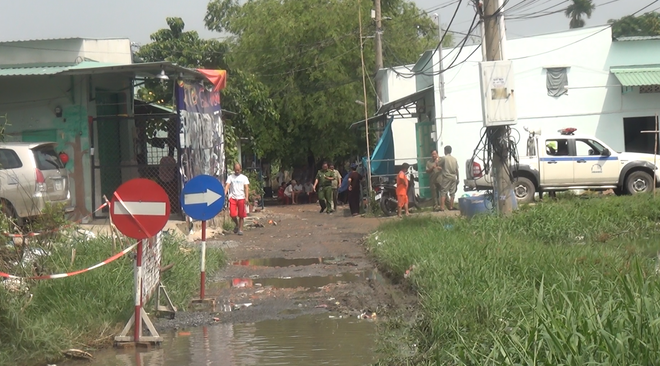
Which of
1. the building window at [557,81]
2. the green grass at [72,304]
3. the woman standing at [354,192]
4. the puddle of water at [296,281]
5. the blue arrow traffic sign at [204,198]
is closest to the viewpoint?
the green grass at [72,304]

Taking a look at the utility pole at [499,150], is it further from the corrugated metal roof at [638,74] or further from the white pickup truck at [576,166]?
the corrugated metal roof at [638,74]

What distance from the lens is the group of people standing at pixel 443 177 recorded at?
912 inches

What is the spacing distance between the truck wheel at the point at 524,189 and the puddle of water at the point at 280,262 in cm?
888

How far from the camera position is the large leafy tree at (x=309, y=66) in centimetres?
3888

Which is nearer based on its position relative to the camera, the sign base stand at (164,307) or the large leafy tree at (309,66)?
the sign base stand at (164,307)

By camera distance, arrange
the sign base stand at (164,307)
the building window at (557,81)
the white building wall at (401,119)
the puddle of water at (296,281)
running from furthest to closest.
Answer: the white building wall at (401,119) < the building window at (557,81) < the puddle of water at (296,281) < the sign base stand at (164,307)

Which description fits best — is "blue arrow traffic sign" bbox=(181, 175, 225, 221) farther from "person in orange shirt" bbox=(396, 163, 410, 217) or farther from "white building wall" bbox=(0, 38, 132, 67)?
"person in orange shirt" bbox=(396, 163, 410, 217)

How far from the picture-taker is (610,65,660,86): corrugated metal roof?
24938 mm

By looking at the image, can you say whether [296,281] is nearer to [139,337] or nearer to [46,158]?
[139,337]

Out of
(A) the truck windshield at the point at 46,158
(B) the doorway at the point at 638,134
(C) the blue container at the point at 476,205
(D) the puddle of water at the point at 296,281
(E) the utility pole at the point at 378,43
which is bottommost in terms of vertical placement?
(D) the puddle of water at the point at 296,281

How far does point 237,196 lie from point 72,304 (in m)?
11.7

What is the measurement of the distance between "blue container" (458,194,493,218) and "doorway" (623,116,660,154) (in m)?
12.0

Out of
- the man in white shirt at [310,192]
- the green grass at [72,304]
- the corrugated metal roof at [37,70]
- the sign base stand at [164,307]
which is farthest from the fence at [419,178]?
the sign base stand at [164,307]

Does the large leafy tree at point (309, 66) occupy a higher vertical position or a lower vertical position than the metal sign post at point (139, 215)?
higher
